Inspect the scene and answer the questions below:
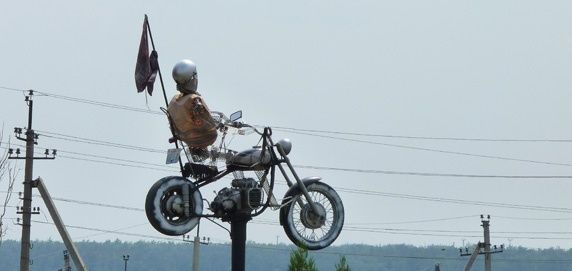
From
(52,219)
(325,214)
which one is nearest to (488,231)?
(52,219)

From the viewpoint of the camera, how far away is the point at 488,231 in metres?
99.2

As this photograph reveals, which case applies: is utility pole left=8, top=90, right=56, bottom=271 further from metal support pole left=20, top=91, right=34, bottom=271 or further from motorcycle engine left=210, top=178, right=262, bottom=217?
motorcycle engine left=210, top=178, right=262, bottom=217

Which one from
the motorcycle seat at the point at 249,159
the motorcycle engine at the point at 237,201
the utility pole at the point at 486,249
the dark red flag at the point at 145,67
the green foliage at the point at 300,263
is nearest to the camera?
the green foliage at the point at 300,263

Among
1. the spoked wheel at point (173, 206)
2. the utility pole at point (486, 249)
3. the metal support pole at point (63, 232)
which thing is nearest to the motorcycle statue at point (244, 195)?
the spoked wheel at point (173, 206)

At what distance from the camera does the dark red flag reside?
29.5 metres

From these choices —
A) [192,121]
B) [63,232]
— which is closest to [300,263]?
[192,121]

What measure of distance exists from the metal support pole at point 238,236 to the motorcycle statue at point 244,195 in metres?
0.11

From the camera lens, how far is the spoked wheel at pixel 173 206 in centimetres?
2808

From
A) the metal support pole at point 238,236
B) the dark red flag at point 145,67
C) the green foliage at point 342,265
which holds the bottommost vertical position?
the green foliage at point 342,265

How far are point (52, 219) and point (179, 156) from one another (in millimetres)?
35528

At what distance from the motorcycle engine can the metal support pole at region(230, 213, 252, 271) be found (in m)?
0.14

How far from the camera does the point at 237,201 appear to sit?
28656 millimetres

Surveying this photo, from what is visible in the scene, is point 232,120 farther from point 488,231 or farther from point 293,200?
point 488,231

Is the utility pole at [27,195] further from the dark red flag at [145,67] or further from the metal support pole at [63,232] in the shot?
the dark red flag at [145,67]
